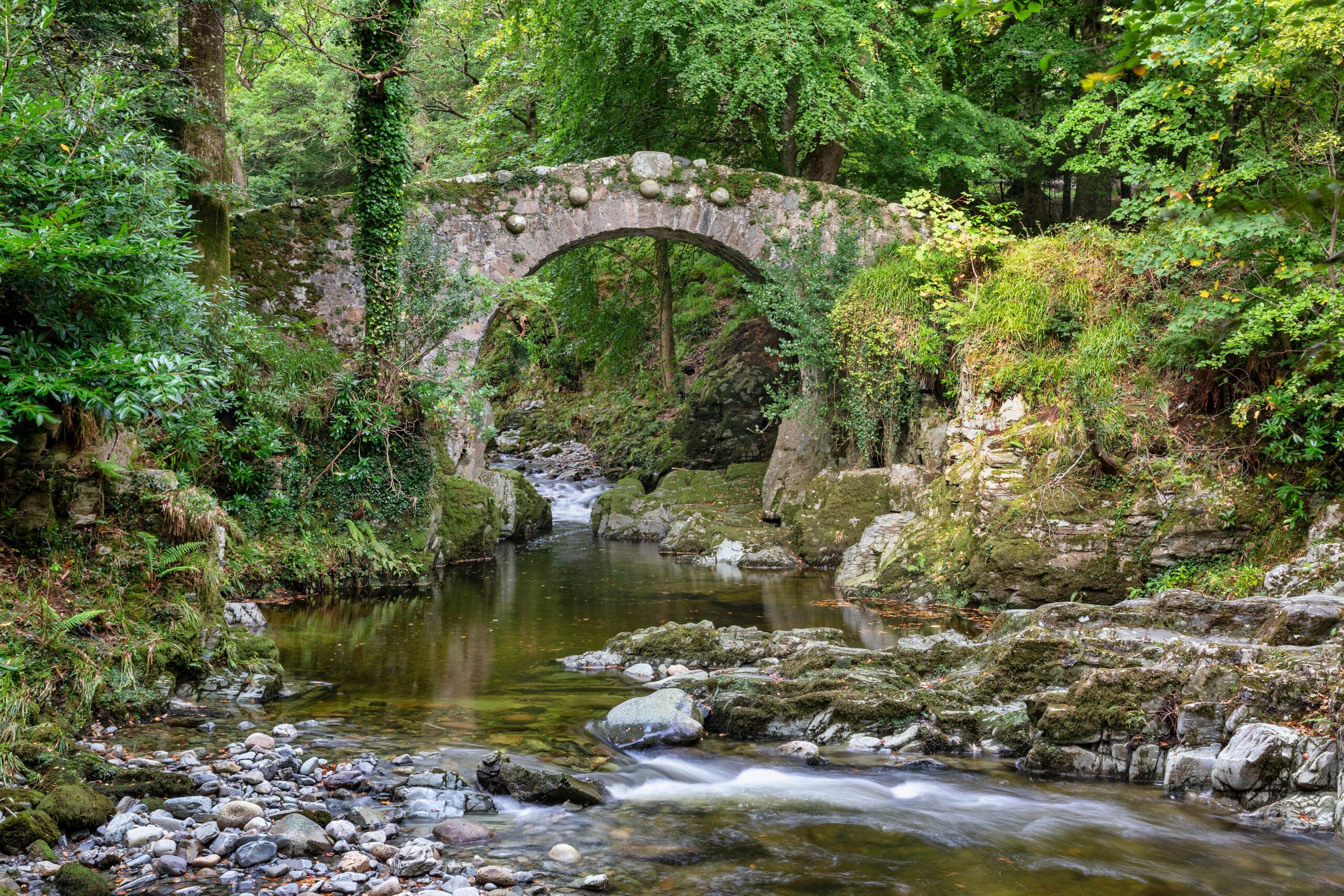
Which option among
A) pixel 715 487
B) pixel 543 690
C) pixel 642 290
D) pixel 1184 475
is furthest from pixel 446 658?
pixel 642 290

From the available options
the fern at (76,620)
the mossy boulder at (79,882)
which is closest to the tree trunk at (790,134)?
the fern at (76,620)

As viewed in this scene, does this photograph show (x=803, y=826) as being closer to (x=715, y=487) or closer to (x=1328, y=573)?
(x=1328, y=573)

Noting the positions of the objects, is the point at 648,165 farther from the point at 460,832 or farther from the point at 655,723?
the point at 460,832

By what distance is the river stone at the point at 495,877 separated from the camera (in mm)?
3863

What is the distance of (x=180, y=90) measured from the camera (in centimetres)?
935

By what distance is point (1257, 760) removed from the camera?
4.77 meters

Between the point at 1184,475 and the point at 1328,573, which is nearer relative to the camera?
the point at 1328,573

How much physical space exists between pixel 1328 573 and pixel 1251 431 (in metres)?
1.88

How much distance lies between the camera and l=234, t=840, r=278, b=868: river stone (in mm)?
3848

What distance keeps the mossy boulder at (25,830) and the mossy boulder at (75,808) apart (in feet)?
0.19

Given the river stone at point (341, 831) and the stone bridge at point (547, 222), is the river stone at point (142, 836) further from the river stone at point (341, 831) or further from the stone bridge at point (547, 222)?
the stone bridge at point (547, 222)

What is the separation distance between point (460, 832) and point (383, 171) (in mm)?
9671

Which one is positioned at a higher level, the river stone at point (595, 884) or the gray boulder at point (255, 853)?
the gray boulder at point (255, 853)

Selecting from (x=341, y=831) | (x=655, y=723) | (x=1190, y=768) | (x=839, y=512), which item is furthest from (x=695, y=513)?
(x=341, y=831)
